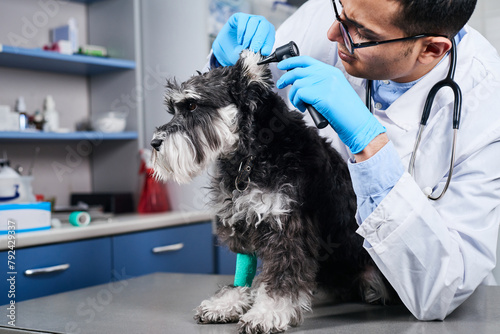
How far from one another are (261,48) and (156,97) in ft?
6.35

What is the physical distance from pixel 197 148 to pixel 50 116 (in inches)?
76.9

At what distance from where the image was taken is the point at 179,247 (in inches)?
105

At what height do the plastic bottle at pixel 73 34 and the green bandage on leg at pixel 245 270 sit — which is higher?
the plastic bottle at pixel 73 34

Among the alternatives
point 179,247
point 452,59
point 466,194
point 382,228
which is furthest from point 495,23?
point 179,247

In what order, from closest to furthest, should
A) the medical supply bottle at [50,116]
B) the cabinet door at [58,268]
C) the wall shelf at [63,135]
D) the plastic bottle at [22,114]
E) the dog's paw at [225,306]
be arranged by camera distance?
the dog's paw at [225,306], the cabinet door at [58,268], the wall shelf at [63,135], the plastic bottle at [22,114], the medical supply bottle at [50,116]

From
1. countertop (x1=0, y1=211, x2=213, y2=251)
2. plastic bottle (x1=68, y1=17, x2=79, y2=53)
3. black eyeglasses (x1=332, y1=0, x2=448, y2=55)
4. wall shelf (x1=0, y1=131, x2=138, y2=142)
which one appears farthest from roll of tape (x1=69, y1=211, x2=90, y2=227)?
black eyeglasses (x1=332, y1=0, x2=448, y2=55)

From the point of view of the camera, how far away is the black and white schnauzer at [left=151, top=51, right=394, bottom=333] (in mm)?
1038

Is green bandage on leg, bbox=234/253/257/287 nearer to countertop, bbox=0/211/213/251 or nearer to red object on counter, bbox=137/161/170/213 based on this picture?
countertop, bbox=0/211/213/251

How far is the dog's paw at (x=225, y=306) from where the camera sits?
3.54 ft

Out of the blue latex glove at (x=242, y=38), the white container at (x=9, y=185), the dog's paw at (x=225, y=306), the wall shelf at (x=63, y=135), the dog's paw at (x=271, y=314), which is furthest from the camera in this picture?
the wall shelf at (x=63, y=135)

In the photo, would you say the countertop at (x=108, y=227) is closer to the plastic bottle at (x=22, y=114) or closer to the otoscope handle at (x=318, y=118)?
the plastic bottle at (x=22, y=114)

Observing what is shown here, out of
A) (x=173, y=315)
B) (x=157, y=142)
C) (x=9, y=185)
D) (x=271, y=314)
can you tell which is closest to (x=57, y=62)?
(x=9, y=185)

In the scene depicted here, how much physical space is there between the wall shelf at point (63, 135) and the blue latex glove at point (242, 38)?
1.51 m

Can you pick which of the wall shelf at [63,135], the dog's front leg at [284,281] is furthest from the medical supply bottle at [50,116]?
the dog's front leg at [284,281]
